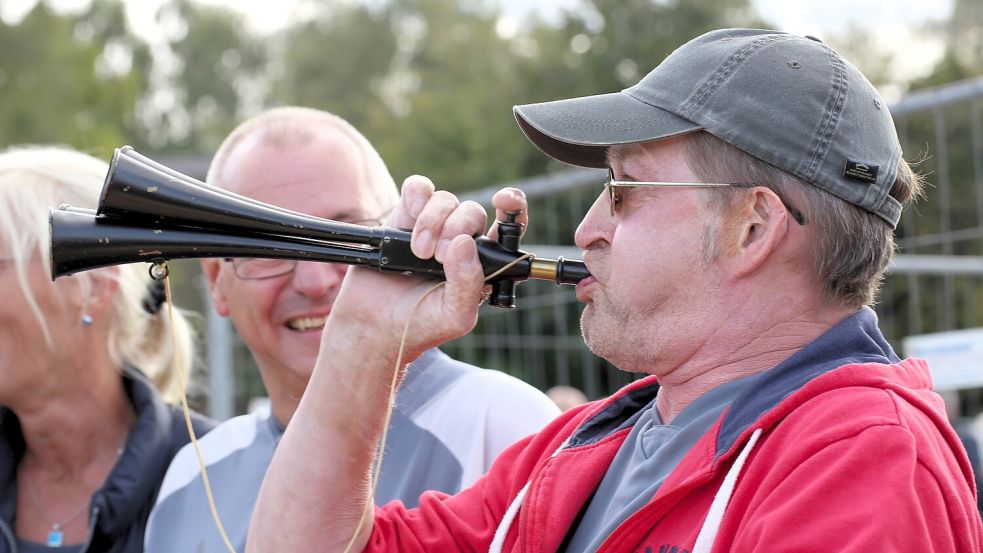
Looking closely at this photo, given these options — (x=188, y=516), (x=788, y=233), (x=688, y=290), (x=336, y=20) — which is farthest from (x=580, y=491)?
(x=336, y=20)

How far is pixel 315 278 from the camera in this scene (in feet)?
10.5

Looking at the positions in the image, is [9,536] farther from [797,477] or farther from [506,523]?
[797,477]

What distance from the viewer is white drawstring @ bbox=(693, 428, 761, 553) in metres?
1.85

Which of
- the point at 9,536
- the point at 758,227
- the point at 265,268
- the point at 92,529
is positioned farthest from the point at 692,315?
the point at 9,536

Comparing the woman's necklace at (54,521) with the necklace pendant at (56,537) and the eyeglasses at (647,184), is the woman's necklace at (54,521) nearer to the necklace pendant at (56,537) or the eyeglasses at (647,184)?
the necklace pendant at (56,537)

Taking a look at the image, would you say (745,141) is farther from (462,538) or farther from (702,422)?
(462,538)

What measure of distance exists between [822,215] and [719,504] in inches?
23.0

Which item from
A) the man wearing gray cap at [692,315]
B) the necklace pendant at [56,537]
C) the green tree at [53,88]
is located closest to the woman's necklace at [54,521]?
the necklace pendant at [56,537]

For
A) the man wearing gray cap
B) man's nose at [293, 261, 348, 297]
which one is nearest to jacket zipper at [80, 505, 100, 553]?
man's nose at [293, 261, 348, 297]

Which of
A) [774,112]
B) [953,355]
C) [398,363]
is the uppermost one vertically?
[774,112]

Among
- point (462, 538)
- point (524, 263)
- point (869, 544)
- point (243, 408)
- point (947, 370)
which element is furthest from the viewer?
point (243, 408)

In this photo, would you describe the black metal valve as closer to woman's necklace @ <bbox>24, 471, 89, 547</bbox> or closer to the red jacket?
the red jacket

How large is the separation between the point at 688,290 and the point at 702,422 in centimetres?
24

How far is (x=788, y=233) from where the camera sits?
6.99ft
